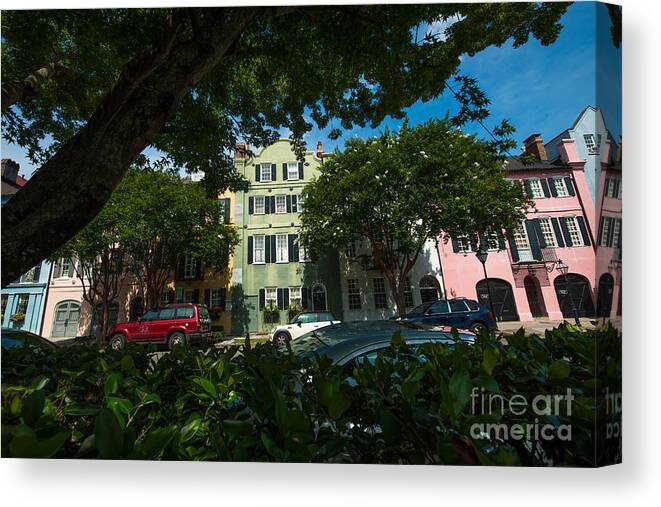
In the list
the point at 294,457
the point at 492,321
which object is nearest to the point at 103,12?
the point at 294,457

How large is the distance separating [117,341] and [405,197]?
291cm

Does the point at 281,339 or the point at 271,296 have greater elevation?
the point at 271,296

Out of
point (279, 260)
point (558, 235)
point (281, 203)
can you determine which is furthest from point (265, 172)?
point (558, 235)

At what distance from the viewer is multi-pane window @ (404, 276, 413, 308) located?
2.94 metres

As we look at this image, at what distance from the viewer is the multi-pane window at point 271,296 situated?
304cm

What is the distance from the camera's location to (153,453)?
3.56 ft

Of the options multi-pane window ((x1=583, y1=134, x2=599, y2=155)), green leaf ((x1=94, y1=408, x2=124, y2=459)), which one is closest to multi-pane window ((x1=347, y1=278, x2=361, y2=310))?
multi-pane window ((x1=583, y1=134, x2=599, y2=155))

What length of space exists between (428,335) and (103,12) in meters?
3.70

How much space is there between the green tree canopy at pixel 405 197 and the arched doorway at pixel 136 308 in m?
1.59

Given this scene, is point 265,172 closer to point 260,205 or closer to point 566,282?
point 260,205

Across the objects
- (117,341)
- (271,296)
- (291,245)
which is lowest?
(117,341)

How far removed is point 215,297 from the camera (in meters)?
3.15

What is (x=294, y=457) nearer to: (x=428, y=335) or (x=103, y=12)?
(x=428, y=335)

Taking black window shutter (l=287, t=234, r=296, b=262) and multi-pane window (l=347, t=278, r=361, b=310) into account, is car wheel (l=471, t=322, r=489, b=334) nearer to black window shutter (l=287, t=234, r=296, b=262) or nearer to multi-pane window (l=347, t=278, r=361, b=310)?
multi-pane window (l=347, t=278, r=361, b=310)
